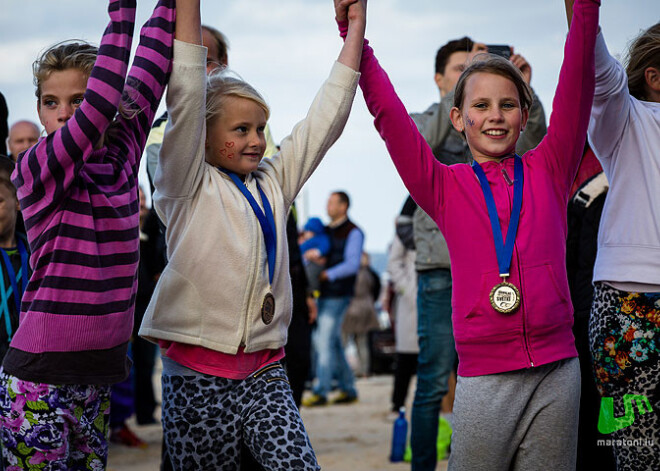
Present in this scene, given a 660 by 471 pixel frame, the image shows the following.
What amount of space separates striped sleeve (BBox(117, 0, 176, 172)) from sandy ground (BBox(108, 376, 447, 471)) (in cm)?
337

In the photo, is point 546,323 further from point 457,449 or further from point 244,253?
point 244,253

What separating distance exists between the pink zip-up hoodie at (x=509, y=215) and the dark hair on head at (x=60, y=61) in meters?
0.94

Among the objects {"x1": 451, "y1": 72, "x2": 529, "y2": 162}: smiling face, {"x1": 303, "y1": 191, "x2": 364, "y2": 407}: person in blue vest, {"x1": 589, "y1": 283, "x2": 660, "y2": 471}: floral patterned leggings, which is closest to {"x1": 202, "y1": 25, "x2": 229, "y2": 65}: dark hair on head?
{"x1": 451, "y1": 72, "x2": 529, "y2": 162}: smiling face

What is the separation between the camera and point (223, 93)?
2723 mm

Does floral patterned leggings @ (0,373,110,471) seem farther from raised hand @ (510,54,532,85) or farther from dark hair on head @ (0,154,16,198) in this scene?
raised hand @ (510,54,532,85)

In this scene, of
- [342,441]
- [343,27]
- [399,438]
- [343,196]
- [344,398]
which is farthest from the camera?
[344,398]

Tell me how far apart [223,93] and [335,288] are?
655 cm

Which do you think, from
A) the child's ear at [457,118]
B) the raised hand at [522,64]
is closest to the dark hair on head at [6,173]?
the child's ear at [457,118]

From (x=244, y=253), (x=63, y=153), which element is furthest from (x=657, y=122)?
(x=63, y=153)

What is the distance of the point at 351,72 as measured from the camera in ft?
8.82

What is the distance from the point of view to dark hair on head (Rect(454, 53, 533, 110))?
2.72 m

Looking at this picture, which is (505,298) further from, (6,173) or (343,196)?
(343,196)

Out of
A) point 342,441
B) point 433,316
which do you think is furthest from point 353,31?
point 342,441

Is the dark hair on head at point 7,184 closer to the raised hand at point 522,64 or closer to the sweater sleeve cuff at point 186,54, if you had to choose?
the sweater sleeve cuff at point 186,54
